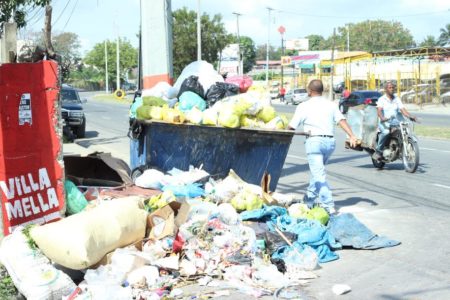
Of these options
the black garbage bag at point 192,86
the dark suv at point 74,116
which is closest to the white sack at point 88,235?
the black garbage bag at point 192,86

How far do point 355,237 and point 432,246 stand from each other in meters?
0.83

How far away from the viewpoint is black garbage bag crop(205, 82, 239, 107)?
31.0 ft

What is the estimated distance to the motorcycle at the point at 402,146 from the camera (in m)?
12.2

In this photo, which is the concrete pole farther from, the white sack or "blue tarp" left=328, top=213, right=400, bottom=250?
the white sack

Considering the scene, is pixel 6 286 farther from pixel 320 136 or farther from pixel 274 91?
pixel 274 91

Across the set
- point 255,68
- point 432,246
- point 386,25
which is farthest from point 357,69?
point 255,68

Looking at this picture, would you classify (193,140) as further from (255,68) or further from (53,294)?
(255,68)

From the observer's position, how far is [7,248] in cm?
543

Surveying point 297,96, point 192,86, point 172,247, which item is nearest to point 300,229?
point 172,247

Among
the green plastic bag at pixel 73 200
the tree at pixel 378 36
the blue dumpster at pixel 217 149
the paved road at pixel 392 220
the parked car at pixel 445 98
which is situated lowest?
the paved road at pixel 392 220

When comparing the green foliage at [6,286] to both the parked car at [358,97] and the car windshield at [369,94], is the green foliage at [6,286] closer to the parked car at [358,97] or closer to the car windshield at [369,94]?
the parked car at [358,97]

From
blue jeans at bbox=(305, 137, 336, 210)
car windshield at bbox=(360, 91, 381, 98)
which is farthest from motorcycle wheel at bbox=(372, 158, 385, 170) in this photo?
car windshield at bbox=(360, 91, 381, 98)

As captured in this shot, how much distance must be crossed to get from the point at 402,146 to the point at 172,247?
25.5 feet

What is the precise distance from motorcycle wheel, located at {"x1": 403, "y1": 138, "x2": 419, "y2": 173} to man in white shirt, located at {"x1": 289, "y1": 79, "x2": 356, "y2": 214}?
460cm
